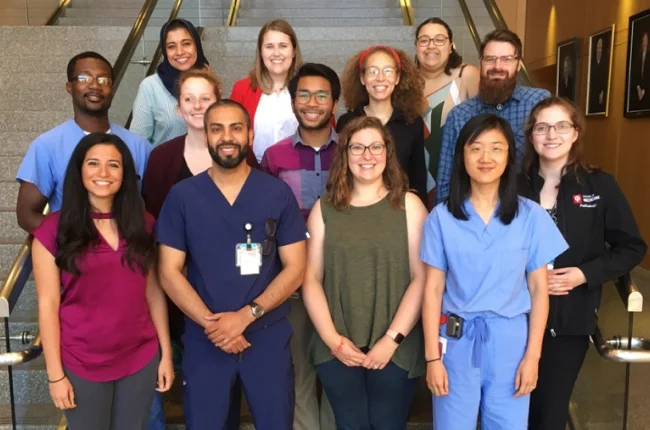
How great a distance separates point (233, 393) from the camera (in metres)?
2.35

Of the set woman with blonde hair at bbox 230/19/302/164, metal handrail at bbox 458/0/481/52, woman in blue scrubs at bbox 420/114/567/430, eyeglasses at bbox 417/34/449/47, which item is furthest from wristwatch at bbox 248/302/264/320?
metal handrail at bbox 458/0/481/52

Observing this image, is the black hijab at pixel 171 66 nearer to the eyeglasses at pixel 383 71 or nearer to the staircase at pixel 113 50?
the staircase at pixel 113 50

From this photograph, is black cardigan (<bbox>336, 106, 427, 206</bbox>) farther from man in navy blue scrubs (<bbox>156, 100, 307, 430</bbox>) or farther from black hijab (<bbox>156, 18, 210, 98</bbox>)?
black hijab (<bbox>156, 18, 210, 98</bbox>)

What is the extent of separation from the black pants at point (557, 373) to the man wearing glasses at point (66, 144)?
6.43 ft

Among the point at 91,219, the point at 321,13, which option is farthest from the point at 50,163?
the point at 321,13

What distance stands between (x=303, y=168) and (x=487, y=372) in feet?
3.93

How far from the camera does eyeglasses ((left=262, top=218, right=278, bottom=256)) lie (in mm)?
2229

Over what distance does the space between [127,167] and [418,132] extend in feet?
4.53

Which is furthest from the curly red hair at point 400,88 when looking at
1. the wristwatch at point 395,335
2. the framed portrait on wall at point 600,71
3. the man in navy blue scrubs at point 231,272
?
the framed portrait on wall at point 600,71

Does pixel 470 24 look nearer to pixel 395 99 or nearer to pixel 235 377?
pixel 395 99

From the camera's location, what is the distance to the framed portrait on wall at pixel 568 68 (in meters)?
8.79

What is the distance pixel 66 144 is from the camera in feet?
8.25

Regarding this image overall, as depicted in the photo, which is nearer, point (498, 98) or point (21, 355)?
point (21, 355)

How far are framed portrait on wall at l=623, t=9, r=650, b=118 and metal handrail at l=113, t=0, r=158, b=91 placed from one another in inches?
208
